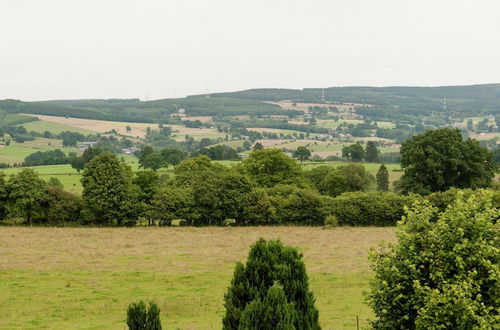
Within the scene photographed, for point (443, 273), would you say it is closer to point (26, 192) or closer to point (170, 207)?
point (170, 207)

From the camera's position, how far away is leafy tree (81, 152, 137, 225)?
7062 cm

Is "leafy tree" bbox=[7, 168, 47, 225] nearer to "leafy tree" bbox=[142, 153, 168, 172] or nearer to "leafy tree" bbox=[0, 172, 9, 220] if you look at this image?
"leafy tree" bbox=[0, 172, 9, 220]

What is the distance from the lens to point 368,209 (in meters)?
70.9

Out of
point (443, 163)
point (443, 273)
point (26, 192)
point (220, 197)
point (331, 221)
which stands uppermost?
point (443, 273)

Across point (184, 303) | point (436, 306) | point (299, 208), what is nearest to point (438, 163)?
point (299, 208)

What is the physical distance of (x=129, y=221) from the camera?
7275cm

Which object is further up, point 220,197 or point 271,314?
point 271,314

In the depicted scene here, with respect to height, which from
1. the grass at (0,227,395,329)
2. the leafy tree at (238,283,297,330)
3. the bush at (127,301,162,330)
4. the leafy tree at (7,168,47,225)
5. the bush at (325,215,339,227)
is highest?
the leafy tree at (238,283,297,330)

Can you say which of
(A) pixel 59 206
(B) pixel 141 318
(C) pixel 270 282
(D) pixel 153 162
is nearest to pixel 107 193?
(A) pixel 59 206

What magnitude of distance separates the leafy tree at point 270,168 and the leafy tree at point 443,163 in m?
18.8

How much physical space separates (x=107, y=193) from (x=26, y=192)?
30.9 feet

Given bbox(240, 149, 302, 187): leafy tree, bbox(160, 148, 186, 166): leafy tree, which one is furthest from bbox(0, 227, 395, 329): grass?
bbox(160, 148, 186, 166): leafy tree

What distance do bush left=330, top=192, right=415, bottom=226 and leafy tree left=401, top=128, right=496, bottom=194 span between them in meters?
8.69

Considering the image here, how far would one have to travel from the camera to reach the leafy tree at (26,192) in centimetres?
6975
